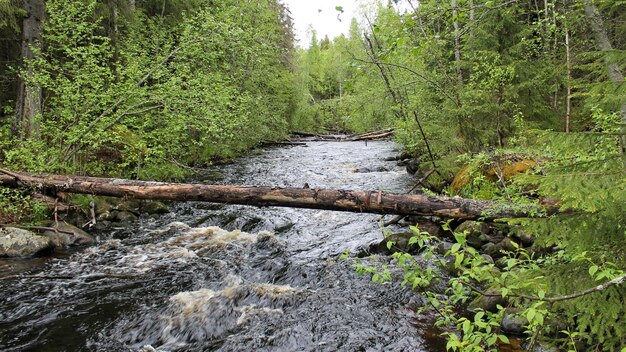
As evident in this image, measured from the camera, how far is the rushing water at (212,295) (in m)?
5.05

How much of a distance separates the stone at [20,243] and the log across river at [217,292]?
0.93 ft

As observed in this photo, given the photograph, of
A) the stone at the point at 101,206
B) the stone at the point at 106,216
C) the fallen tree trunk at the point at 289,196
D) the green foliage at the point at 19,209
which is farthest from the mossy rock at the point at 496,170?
the green foliage at the point at 19,209

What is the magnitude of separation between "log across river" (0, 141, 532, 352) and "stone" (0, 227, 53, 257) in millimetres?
282

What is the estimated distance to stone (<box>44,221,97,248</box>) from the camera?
832 centimetres

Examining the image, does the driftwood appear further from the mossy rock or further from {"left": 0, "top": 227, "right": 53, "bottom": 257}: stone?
{"left": 0, "top": 227, "right": 53, "bottom": 257}: stone

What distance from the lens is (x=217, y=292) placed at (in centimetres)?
638

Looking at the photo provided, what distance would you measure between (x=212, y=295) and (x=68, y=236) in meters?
4.69

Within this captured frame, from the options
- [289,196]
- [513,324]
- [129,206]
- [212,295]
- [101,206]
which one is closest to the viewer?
[513,324]

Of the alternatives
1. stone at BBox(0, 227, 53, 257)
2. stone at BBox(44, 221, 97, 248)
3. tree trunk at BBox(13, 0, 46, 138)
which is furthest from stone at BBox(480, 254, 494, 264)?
tree trunk at BBox(13, 0, 46, 138)

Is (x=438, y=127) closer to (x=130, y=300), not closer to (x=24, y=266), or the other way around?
(x=130, y=300)

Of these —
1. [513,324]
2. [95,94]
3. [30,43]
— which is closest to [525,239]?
[513,324]

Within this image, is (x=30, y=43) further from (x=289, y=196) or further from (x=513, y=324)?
(x=513, y=324)

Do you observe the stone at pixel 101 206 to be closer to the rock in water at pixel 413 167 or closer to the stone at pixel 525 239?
the stone at pixel 525 239

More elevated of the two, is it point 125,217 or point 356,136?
point 356,136
